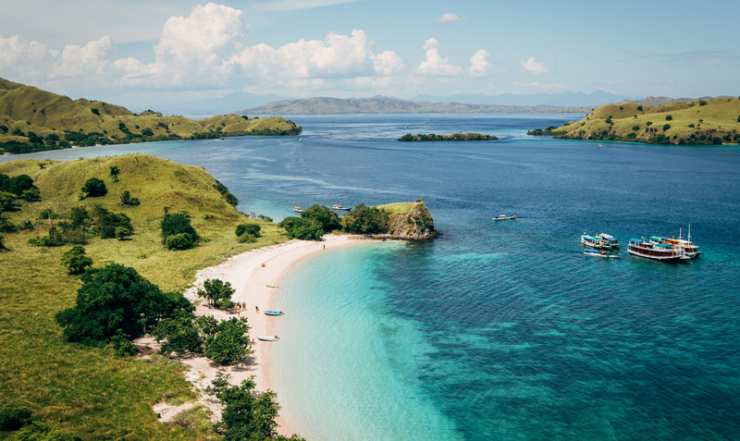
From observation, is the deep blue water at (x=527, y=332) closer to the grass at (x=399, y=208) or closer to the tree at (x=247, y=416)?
the tree at (x=247, y=416)

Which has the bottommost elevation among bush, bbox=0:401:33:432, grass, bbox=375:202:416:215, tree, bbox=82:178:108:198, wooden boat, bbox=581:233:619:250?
bush, bbox=0:401:33:432

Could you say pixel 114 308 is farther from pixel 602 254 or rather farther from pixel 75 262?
pixel 602 254

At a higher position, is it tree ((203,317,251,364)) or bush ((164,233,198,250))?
bush ((164,233,198,250))

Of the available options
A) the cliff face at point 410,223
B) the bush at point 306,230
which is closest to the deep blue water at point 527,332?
the cliff face at point 410,223

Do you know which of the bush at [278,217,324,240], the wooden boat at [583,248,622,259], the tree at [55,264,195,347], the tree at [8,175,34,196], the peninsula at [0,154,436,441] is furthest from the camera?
the tree at [8,175,34,196]

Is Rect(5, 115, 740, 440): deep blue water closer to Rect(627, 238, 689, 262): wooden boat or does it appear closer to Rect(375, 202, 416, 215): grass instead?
Rect(627, 238, 689, 262): wooden boat

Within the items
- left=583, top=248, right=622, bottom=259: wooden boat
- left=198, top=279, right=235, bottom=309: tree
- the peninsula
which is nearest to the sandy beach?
the peninsula

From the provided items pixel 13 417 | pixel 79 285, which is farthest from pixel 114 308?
pixel 13 417
